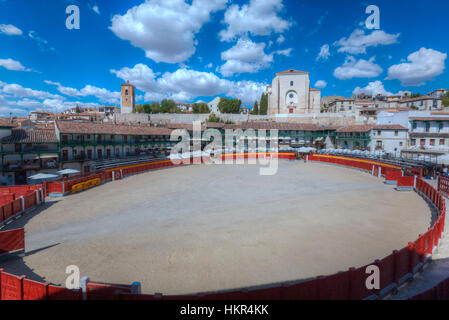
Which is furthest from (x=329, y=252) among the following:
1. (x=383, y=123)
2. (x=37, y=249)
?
(x=383, y=123)

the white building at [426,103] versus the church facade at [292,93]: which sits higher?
the church facade at [292,93]

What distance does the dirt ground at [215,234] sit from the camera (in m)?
8.66

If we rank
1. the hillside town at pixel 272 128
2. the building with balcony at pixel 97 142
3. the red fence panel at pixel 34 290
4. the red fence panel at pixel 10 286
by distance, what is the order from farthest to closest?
the building with balcony at pixel 97 142, the hillside town at pixel 272 128, the red fence panel at pixel 10 286, the red fence panel at pixel 34 290

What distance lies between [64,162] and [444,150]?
5600 cm

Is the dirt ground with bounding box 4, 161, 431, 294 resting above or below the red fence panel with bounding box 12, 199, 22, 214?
below

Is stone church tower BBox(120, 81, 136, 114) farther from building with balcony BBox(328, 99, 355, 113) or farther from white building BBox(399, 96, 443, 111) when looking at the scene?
white building BBox(399, 96, 443, 111)

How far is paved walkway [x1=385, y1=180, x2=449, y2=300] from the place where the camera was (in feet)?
23.5

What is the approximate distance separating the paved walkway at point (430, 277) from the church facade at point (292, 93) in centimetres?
7648

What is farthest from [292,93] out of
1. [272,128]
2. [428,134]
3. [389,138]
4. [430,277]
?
[430,277]


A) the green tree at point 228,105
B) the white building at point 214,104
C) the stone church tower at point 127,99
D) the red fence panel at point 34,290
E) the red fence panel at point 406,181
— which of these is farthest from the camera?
the white building at point 214,104

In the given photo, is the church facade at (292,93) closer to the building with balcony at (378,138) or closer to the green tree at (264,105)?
the green tree at (264,105)

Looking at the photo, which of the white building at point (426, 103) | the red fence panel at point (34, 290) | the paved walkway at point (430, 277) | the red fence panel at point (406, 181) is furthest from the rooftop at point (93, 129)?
the white building at point (426, 103)

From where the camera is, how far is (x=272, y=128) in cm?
5769

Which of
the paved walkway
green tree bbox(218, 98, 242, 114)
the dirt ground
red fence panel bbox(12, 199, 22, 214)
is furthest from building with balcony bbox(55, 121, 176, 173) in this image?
green tree bbox(218, 98, 242, 114)
